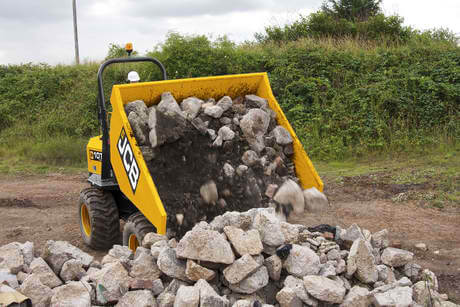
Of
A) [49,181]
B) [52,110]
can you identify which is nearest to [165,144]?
[49,181]

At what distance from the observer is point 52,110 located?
14.7 m

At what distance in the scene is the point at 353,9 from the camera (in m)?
19.2

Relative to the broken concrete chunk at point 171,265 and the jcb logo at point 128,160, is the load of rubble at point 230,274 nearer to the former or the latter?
the broken concrete chunk at point 171,265

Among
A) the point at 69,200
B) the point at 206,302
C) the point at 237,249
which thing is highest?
the point at 237,249

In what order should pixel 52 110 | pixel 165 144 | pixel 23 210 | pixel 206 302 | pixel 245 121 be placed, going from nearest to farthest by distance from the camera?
pixel 206 302 → pixel 165 144 → pixel 245 121 → pixel 23 210 → pixel 52 110

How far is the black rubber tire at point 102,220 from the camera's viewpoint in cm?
545

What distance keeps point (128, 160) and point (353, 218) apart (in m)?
3.55

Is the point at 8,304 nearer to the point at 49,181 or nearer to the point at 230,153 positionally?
the point at 230,153

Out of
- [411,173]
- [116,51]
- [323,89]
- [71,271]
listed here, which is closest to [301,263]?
[71,271]

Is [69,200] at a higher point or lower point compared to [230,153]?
lower

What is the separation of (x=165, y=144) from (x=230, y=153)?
683 millimetres

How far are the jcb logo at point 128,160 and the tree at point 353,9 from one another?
15.7 m

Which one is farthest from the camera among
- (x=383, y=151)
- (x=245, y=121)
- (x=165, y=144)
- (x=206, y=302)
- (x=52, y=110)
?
(x=52, y=110)

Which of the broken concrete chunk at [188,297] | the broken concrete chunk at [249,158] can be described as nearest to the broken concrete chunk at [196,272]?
the broken concrete chunk at [188,297]
